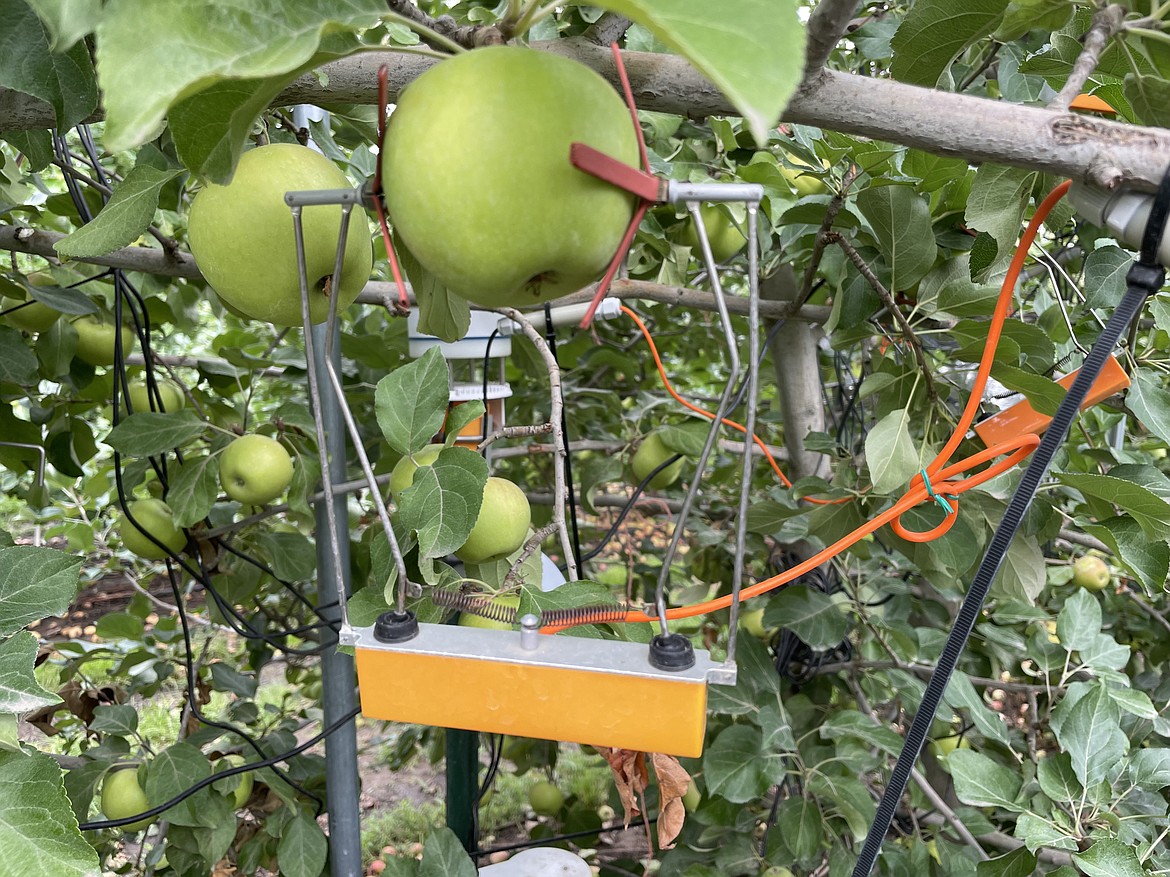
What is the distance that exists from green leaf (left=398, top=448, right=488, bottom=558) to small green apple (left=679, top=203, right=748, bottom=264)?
2.64 feet

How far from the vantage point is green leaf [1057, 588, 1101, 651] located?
55.3 inches

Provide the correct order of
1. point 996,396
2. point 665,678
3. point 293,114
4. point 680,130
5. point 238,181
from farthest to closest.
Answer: point 680,130, point 293,114, point 996,396, point 238,181, point 665,678

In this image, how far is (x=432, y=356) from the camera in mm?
915

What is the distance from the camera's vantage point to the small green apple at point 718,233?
1465 millimetres

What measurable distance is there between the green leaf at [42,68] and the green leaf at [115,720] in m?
1.13

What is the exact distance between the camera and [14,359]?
A: 1.31 metres

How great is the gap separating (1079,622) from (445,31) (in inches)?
55.6

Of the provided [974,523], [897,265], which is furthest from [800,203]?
[974,523]

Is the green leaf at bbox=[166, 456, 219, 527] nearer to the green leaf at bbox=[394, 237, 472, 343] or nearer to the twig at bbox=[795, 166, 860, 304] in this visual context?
the green leaf at bbox=[394, 237, 472, 343]

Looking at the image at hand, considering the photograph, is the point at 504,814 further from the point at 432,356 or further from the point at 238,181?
the point at 238,181

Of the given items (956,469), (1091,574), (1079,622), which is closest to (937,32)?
(956,469)

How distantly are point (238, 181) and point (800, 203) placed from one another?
0.78 metres

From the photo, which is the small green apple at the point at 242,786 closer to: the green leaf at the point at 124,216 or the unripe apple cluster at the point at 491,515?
the unripe apple cluster at the point at 491,515

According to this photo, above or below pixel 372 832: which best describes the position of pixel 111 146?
above
